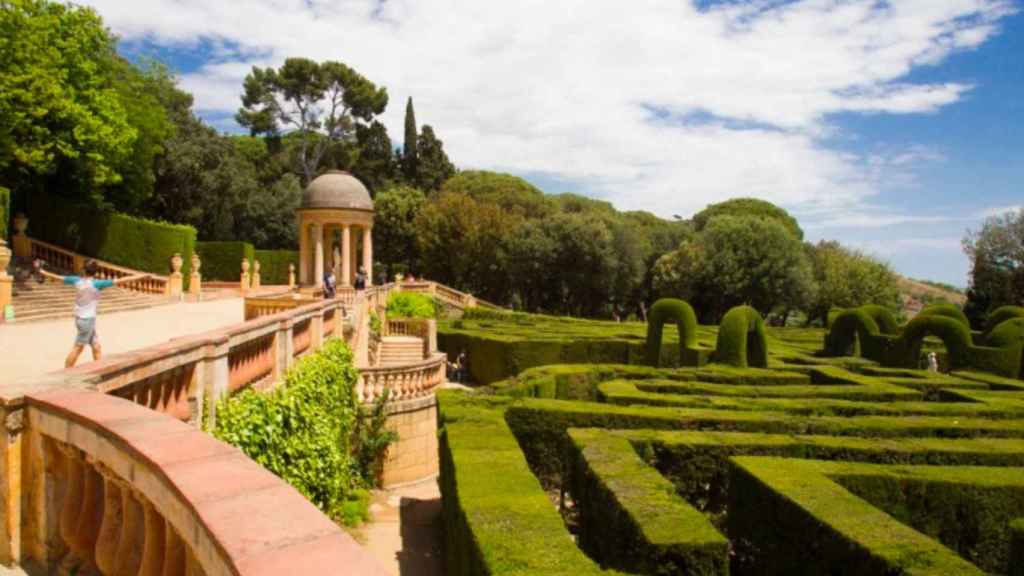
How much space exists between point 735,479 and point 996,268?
166ft

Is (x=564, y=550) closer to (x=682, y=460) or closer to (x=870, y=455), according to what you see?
(x=682, y=460)

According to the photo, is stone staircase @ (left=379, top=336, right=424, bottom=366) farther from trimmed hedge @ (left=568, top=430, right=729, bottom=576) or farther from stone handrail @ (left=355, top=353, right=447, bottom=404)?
trimmed hedge @ (left=568, top=430, right=729, bottom=576)

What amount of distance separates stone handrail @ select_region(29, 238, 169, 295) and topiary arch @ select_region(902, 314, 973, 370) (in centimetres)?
3018

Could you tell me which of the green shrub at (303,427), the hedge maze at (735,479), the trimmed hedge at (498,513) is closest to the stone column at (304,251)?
the hedge maze at (735,479)

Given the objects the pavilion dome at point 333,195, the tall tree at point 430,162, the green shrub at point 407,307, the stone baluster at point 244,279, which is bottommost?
the green shrub at point 407,307

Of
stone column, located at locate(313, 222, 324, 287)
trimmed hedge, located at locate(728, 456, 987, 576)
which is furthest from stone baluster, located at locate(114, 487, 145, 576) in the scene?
stone column, located at locate(313, 222, 324, 287)

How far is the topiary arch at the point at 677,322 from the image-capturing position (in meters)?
20.5

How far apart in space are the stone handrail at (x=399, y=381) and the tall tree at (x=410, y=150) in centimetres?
5910

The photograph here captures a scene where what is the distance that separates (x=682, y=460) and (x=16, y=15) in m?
29.3

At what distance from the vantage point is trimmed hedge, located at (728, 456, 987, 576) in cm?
578

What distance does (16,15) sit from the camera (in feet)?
80.8

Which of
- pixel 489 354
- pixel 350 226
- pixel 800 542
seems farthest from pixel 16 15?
pixel 800 542

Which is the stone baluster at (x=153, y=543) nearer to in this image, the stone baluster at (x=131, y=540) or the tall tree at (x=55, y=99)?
the stone baluster at (x=131, y=540)

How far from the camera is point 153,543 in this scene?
3.12 metres
